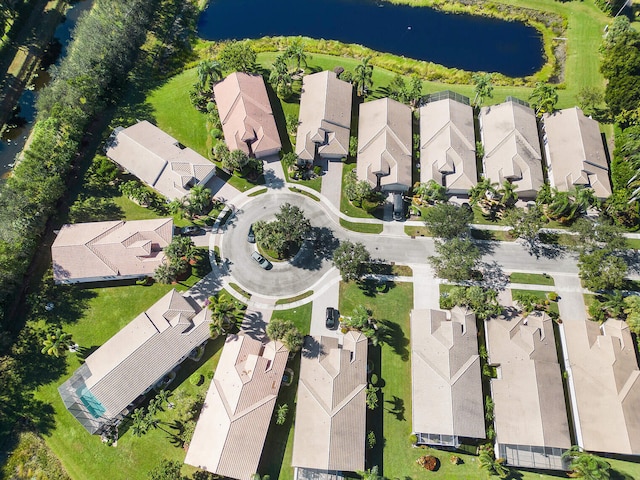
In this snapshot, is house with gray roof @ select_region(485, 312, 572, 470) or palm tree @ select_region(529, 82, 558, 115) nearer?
house with gray roof @ select_region(485, 312, 572, 470)

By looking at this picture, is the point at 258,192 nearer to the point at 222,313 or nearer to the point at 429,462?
the point at 222,313

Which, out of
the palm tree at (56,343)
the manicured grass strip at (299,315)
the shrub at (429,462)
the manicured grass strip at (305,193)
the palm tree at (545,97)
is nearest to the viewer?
the shrub at (429,462)

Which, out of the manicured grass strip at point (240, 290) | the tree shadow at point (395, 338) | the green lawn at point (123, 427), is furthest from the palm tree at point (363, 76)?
the green lawn at point (123, 427)

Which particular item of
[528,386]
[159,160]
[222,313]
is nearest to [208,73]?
[159,160]

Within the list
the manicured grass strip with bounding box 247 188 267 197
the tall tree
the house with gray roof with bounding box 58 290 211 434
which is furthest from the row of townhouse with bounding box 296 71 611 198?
the house with gray roof with bounding box 58 290 211 434

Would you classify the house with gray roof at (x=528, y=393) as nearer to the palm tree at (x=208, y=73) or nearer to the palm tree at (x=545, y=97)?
the palm tree at (x=545, y=97)

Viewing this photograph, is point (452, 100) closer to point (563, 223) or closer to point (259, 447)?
point (563, 223)

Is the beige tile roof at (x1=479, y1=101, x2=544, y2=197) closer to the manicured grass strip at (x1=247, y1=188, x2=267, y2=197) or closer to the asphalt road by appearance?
the asphalt road
